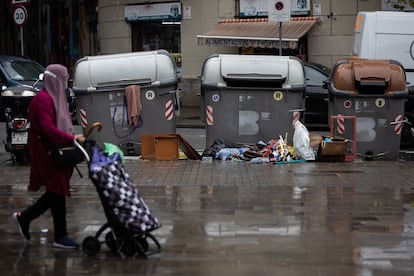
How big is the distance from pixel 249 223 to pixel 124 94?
5.93 metres

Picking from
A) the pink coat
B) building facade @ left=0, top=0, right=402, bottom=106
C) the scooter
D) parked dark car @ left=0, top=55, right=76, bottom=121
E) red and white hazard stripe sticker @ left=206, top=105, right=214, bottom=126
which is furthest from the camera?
building facade @ left=0, top=0, right=402, bottom=106

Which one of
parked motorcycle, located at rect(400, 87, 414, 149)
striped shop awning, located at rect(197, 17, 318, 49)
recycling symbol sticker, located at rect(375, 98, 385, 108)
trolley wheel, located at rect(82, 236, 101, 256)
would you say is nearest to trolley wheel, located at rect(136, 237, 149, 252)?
trolley wheel, located at rect(82, 236, 101, 256)

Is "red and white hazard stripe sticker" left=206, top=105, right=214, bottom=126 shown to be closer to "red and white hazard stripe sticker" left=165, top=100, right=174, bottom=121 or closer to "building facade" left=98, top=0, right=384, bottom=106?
"red and white hazard stripe sticker" left=165, top=100, right=174, bottom=121

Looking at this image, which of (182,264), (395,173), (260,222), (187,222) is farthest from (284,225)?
(395,173)

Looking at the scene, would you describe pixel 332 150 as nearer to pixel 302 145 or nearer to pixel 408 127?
pixel 302 145

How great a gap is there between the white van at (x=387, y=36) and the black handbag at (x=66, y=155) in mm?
11090

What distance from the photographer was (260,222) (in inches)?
324

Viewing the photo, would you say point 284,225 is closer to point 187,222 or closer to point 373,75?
point 187,222

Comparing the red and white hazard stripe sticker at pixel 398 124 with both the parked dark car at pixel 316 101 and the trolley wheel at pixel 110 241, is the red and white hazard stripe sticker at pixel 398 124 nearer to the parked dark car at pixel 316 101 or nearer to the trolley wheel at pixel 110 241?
the parked dark car at pixel 316 101

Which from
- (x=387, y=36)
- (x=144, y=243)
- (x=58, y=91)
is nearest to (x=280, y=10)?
(x=387, y=36)

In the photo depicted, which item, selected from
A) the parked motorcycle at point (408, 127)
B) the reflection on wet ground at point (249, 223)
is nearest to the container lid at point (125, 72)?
the reflection on wet ground at point (249, 223)

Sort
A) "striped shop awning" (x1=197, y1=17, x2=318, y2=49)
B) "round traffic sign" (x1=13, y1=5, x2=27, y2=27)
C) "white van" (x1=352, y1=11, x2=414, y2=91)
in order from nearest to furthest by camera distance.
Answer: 1. "white van" (x1=352, y1=11, x2=414, y2=91)
2. "striped shop awning" (x1=197, y1=17, x2=318, y2=49)
3. "round traffic sign" (x1=13, y1=5, x2=27, y2=27)

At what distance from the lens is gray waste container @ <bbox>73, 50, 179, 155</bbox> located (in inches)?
535

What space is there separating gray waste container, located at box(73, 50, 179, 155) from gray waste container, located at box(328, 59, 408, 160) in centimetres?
289
